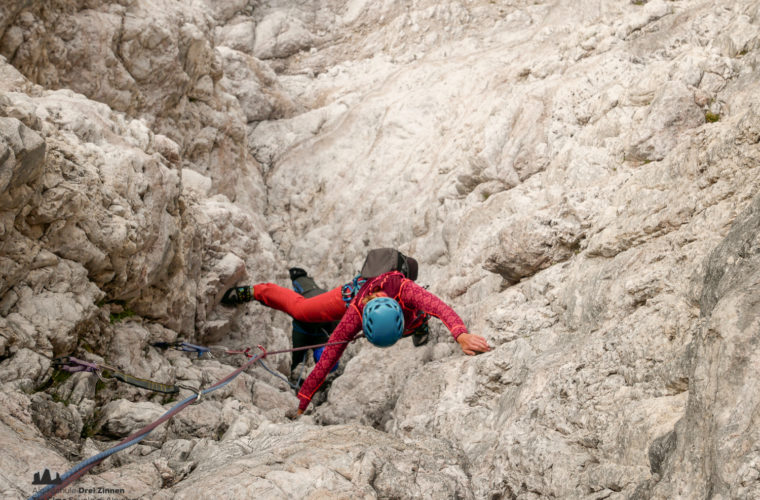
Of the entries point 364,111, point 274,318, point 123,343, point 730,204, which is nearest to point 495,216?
point 730,204

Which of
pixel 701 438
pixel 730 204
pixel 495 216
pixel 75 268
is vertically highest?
pixel 495 216

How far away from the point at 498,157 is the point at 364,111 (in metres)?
5.78

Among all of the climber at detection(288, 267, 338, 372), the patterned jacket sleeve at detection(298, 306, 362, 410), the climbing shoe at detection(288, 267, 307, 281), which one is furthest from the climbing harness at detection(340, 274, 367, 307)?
the climbing shoe at detection(288, 267, 307, 281)

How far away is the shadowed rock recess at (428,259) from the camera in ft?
12.1

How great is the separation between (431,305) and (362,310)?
904 millimetres

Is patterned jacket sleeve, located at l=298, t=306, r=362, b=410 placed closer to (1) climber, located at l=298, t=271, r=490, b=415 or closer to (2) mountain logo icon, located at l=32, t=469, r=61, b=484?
(1) climber, located at l=298, t=271, r=490, b=415

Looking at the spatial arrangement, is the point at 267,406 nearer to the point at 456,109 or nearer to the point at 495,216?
the point at 495,216

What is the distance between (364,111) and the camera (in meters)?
13.9

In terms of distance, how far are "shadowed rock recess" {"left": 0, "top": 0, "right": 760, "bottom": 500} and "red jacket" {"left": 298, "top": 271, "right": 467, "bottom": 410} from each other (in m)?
0.31

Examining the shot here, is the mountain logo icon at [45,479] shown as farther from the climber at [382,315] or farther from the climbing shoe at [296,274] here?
the climbing shoe at [296,274]

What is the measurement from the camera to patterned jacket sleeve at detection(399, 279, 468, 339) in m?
6.24

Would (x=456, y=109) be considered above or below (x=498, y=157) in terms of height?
above

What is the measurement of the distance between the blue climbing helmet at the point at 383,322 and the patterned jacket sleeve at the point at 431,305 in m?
0.34

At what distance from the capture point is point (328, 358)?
693 cm
